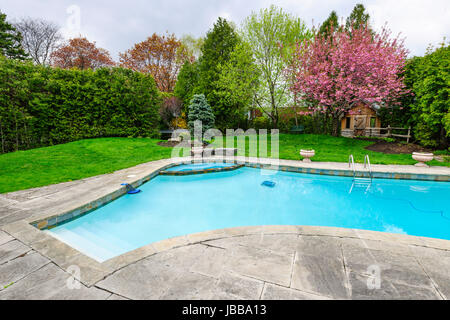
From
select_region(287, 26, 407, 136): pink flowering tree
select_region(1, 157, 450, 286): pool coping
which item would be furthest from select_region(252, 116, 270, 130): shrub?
select_region(1, 157, 450, 286): pool coping

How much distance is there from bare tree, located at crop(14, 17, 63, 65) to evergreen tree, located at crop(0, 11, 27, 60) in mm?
523

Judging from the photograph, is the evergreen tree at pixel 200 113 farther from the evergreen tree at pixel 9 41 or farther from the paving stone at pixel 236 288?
the evergreen tree at pixel 9 41

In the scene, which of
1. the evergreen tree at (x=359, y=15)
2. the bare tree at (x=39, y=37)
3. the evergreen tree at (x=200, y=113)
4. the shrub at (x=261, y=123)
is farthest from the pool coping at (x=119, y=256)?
the bare tree at (x=39, y=37)

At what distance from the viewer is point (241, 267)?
7.52 feet

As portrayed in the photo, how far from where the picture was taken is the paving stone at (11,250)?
2469mm

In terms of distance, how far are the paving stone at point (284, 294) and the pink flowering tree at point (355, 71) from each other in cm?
1272

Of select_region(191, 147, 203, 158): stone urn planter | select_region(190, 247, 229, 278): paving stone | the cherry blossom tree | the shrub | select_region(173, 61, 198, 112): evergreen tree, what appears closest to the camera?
select_region(190, 247, 229, 278): paving stone

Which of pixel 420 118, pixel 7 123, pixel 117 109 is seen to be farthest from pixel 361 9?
pixel 7 123

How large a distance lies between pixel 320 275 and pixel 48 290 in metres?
2.81

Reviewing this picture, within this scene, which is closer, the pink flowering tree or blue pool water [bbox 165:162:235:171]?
blue pool water [bbox 165:162:235:171]

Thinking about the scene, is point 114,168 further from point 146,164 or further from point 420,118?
point 420,118

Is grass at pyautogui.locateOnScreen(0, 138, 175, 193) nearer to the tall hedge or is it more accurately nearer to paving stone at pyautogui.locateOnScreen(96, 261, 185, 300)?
the tall hedge

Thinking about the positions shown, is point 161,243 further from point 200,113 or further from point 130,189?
point 200,113

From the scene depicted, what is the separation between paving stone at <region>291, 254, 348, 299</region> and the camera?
1.95 m
